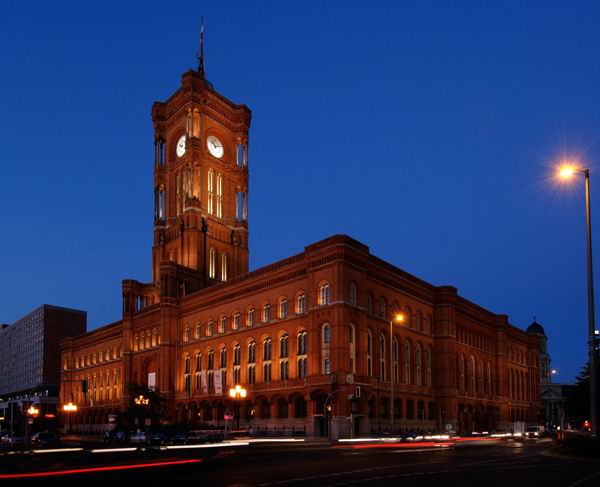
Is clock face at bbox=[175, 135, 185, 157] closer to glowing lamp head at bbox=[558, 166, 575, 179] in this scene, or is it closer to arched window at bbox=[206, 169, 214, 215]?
arched window at bbox=[206, 169, 214, 215]

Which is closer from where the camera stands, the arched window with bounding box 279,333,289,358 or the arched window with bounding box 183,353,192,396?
the arched window with bounding box 279,333,289,358

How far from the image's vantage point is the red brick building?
234 feet

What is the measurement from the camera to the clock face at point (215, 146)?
116 meters

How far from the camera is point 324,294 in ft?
235

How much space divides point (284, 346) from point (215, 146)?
50.3 meters

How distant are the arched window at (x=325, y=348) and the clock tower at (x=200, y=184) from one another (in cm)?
3741

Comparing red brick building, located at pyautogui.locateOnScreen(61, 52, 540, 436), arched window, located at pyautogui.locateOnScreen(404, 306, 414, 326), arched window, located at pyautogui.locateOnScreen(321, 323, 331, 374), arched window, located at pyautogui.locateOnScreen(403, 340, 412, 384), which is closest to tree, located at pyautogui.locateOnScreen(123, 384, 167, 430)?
red brick building, located at pyautogui.locateOnScreen(61, 52, 540, 436)

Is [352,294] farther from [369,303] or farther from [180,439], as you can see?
[180,439]

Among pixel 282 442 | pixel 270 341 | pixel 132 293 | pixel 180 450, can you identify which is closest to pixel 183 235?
pixel 132 293

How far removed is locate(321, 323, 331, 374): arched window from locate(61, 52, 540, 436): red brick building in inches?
8.0

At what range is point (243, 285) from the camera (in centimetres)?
8394

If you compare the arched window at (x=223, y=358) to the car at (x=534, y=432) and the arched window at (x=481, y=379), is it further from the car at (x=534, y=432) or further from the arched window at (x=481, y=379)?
the arched window at (x=481, y=379)

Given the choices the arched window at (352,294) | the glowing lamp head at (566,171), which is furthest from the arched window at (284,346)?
the glowing lamp head at (566,171)

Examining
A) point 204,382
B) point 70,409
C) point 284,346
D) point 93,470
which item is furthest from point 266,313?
point 93,470
